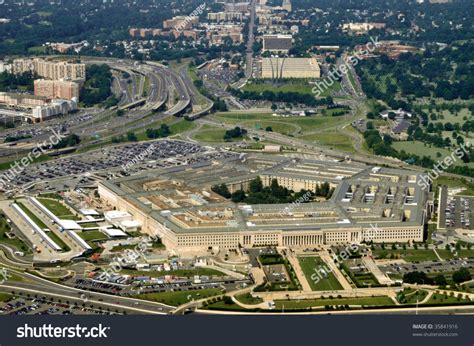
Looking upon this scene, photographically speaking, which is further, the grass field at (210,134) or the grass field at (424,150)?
the grass field at (210,134)

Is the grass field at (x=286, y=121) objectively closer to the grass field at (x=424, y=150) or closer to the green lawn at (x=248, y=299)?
the grass field at (x=424, y=150)

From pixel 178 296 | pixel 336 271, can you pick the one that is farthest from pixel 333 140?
pixel 178 296

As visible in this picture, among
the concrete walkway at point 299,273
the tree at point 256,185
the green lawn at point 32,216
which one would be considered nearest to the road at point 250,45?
the tree at point 256,185

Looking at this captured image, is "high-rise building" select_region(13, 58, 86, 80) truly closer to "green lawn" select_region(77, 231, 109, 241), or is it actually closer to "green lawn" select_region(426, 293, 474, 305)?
"green lawn" select_region(77, 231, 109, 241)
